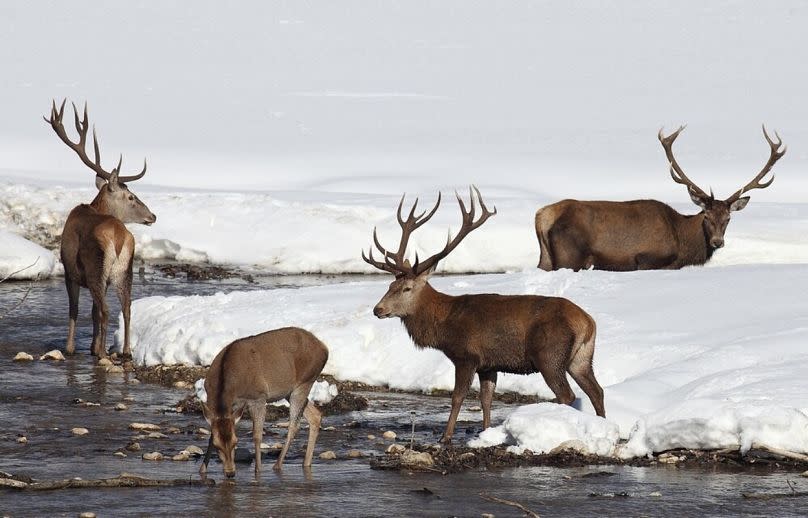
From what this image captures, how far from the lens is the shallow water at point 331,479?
839 centimetres

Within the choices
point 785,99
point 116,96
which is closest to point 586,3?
point 785,99

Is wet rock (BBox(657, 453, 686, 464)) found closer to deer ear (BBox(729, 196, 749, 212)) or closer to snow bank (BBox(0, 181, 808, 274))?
deer ear (BBox(729, 196, 749, 212))

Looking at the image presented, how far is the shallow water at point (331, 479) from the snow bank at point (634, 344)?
435 mm

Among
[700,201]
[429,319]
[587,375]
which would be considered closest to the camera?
[587,375]

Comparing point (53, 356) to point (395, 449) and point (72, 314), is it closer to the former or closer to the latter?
point (72, 314)

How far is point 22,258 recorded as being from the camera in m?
20.8

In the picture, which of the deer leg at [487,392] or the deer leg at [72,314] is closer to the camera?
the deer leg at [487,392]

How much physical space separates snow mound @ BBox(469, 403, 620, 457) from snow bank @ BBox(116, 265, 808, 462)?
11mm

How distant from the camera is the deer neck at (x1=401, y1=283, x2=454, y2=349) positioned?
11805mm

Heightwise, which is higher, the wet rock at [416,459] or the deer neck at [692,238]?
the deer neck at [692,238]

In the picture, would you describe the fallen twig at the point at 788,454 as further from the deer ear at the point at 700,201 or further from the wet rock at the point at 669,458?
the deer ear at the point at 700,201

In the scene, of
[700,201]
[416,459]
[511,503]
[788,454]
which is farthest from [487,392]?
[700,201]

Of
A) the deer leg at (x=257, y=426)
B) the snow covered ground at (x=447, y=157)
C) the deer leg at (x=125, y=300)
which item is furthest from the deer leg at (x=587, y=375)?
the deer leg at (x=125, y=300)

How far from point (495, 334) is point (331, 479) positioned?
8.04 ft
